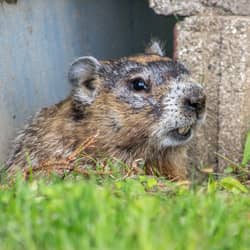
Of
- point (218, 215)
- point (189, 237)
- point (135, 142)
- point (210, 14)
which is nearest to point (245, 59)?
point (210, 14)

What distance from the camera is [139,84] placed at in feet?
22.2

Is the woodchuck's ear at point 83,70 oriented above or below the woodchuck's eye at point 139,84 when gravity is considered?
above

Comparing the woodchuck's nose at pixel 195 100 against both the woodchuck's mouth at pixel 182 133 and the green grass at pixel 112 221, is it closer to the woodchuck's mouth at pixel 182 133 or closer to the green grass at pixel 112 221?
the woodchuck's mouth at pixel 182 133

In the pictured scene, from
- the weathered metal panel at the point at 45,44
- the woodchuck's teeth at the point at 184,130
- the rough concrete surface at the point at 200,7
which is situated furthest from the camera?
the weathered metal panel at the point at 45,44

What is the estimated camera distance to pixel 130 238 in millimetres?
3609

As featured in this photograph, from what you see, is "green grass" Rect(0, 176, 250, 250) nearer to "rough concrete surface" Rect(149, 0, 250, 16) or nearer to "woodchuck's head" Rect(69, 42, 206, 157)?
"woodchuck's head" Rect(69, 42, 206, 157)

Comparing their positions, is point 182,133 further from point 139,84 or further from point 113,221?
point 113,221

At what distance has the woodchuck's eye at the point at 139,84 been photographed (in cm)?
674

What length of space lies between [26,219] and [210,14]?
12.1ft

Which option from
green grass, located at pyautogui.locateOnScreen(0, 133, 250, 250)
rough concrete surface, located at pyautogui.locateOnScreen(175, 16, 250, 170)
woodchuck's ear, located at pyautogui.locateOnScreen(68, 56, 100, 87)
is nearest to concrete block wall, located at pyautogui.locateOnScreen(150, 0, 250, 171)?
rough concrete surface, located at pyautogui.locateOnScreen(175, 16, 250, 170)

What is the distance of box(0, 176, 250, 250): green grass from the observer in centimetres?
362

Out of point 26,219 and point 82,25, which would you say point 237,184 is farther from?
point 82,25

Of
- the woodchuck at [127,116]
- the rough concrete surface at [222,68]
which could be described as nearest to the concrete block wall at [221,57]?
the rough concrete surface at [222,68]

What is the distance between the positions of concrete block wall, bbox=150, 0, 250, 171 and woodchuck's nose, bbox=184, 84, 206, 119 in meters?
0.70
